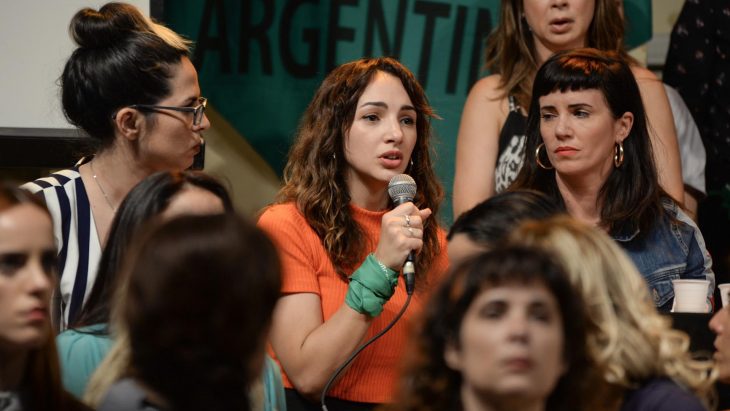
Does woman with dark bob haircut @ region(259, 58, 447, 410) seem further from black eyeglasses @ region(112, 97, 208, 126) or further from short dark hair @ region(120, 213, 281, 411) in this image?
short dark hair @ region(120, 213, 281, 411)

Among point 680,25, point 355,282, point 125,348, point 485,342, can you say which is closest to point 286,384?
point 355,282

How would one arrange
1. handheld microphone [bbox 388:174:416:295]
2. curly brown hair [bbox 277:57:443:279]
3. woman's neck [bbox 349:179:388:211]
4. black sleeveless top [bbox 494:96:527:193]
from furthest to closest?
black sleeveless top [bbox 494:96:527:193] < woman's neck [bbox 349:179:388:211] < curly brown hair [bbox 277:57:443:279] < handheld microphone [bbox 388:174:416:295]

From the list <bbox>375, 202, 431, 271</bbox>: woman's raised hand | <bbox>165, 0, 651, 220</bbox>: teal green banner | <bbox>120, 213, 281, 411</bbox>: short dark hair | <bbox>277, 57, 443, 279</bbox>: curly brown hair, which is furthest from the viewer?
<bbox>165, 0, 651, 220</bbox>: teal green banner

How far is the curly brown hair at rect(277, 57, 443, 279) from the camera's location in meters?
3.06

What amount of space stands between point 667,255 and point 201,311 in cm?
186

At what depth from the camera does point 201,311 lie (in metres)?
1.68

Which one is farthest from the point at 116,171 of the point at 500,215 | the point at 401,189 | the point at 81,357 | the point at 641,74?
the point at 641,74

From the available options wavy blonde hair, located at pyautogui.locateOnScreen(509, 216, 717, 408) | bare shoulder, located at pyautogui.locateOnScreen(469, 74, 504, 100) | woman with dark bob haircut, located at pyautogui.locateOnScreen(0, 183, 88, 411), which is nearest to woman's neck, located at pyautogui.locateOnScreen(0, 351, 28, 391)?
woman with dark bob haircut, located at pyautogui.locateOnScreen(0, 183, 88, 411)

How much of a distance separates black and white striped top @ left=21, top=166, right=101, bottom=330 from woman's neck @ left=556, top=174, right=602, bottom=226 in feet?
4.19

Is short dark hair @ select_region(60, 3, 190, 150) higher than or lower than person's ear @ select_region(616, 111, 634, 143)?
higher

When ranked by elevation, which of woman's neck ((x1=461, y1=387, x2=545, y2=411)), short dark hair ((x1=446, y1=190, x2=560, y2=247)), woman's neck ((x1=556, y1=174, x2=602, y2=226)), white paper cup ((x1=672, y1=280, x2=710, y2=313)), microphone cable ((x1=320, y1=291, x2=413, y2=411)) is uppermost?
short dark hair ((x1=446, y1=190, x2=560, y2=247))

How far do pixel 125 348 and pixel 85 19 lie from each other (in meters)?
1.41

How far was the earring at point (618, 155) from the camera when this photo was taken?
3.33 m

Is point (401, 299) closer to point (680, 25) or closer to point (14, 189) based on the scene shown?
point (14, 189)
